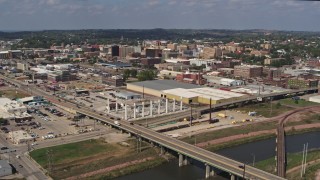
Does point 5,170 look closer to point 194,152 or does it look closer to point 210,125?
point 194,152

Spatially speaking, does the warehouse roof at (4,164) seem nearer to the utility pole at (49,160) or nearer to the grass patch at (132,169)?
the utility pole at (49,160)

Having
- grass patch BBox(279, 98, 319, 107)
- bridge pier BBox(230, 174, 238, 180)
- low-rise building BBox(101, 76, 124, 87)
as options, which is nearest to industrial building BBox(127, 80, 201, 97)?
low-rise building BBox(101, 76, 124, 87)

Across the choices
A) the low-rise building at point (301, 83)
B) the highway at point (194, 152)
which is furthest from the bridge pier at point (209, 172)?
the low-rise building at point (301, 83)

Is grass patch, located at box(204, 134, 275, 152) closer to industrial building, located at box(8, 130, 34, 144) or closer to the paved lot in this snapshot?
the paved lot

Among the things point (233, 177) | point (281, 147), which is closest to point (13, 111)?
point (233, 177)

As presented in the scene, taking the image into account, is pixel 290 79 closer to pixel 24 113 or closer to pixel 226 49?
pixel 24 113
